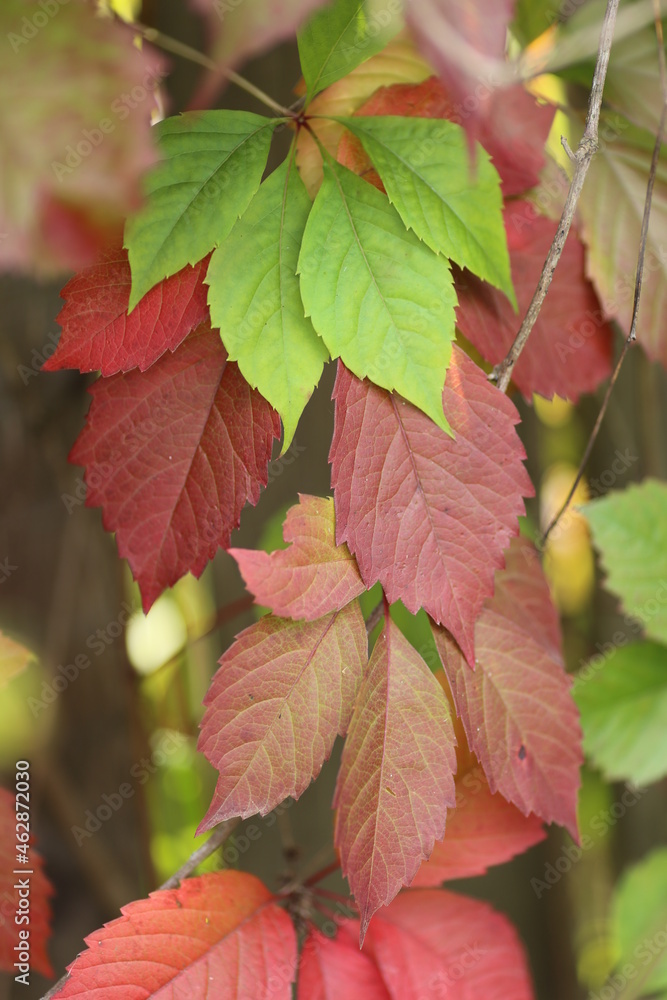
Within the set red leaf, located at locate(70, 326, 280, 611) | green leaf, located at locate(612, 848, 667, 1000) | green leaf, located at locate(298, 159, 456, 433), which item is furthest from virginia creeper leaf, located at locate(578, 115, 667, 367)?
green leaf, located at locate(612, 848, 667, 1000)

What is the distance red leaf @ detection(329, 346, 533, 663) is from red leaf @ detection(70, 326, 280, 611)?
0.29 feet

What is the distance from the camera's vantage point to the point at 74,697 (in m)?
1.06

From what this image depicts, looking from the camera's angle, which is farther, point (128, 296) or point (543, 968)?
point (543, 968)

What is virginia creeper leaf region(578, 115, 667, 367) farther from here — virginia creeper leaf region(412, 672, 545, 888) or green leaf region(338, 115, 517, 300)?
virginia creeper leaf region(412, 672, 545, 888)

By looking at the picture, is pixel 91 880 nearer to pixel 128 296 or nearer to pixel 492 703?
pixel 492 703

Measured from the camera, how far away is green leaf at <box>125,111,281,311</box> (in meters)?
0.49

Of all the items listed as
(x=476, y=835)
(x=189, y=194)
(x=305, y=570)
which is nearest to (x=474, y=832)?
(x=476, y=835)

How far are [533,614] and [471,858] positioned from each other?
0.23 metres

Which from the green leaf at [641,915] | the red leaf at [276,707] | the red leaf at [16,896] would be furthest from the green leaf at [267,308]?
the green leaf at [641,915]

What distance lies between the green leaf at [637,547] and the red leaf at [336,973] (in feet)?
Result: 1.51

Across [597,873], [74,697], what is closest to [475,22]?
[74,697]

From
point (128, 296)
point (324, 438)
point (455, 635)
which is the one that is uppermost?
point (324, 438)

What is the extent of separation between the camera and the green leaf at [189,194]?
1.60 feet

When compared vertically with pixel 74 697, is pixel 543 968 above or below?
below
